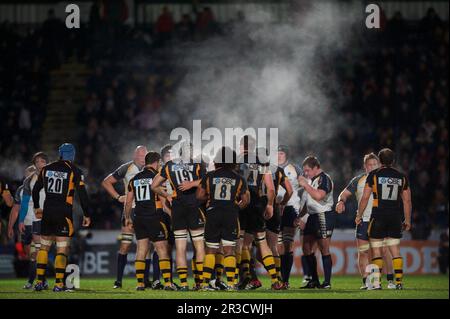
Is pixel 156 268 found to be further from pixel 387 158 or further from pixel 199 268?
pixel 387 158

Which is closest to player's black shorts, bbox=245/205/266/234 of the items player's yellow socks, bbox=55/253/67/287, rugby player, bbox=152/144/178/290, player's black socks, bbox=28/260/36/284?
rugby player, bbox=152/144/178/290

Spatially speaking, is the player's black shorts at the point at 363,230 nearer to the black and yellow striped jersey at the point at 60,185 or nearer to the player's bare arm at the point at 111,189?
the player's bare arm at the point at 111,189

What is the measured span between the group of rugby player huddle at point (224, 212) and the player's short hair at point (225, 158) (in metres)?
0.02

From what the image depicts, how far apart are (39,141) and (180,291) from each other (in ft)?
47.1

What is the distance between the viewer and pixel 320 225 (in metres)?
16.7

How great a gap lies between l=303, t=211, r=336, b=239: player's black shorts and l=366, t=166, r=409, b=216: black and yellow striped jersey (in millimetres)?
956

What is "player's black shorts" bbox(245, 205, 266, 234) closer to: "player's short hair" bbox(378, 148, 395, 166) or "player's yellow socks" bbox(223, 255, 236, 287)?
"player's yellow socks" bbox(223, 255, 236, 287)

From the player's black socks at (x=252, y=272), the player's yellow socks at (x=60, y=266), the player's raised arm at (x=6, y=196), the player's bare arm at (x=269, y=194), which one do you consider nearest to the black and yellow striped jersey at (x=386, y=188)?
the player's bare arm at (x=269, y=194)

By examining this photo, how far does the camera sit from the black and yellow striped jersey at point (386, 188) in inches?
626

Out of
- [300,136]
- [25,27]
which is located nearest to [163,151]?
[300,136]

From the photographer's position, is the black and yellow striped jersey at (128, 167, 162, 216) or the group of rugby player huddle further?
the black and yellow striped jersey at (128, 167, 162, 216)

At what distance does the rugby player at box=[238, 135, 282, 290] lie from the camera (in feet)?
51.7

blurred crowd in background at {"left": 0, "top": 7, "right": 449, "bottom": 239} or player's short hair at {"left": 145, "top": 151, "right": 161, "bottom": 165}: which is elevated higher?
blurred crowd in background at {"left": 0, "top": 7, "right": 449, "bottom": 239}

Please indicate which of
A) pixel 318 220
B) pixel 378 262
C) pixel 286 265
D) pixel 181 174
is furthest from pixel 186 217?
pixel 378 262
